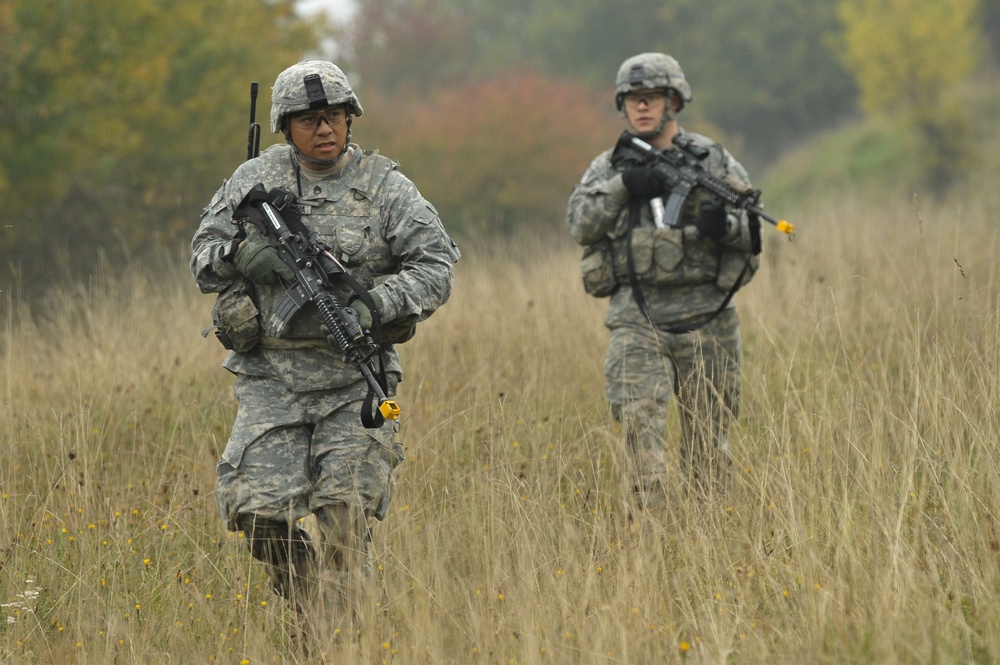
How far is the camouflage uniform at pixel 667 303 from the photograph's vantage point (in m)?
5.50

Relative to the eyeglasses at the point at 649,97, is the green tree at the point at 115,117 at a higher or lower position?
higher

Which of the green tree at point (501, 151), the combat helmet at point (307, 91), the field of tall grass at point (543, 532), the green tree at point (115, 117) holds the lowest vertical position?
the field of tall grass at point (543, 532)

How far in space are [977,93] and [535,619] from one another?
1200 inches

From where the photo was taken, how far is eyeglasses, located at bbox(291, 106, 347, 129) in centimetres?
427

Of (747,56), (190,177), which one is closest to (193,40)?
(190,177)

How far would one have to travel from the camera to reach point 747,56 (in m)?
41.3

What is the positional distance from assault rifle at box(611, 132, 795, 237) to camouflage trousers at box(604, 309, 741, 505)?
492 mm

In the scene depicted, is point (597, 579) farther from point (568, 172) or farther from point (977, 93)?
point (977, 93)

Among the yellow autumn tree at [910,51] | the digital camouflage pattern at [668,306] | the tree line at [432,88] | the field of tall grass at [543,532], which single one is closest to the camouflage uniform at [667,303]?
the digital camouflage pattern at [668,306]

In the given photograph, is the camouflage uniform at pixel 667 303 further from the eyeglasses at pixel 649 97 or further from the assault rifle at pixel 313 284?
the assault rifle at pixel 313 284

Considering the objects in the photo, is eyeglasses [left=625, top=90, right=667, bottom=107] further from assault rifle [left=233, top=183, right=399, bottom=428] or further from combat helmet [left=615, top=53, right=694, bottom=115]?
assault rifle [left=233, top=183, right=399, bottom=428]

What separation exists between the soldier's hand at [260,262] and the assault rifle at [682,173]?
2050mm

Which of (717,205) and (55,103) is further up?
(55,103)

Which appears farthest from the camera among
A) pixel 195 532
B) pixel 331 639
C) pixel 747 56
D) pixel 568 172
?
pixel 747 56
